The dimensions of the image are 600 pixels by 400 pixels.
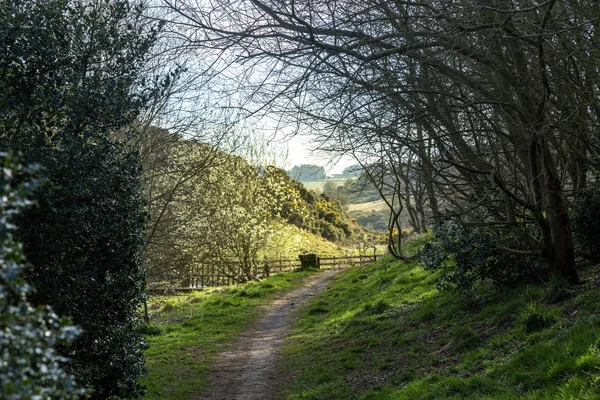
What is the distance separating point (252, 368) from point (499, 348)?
5133 millimetres

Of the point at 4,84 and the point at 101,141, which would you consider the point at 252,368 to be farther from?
the point at 4,84

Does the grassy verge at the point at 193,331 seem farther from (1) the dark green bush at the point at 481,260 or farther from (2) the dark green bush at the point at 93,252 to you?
(1) the dark green bush at the point at 481,260

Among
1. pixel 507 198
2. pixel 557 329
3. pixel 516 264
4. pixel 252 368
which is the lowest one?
pixel 252 368

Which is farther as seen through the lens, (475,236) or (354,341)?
(354,341)

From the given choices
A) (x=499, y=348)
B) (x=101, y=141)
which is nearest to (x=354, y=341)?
(x=499, y=348)

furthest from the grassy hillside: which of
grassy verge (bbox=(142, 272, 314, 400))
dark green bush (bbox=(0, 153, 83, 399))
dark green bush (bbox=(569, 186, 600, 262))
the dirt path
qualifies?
dark green bush (bbox=(0, 153, 83, 399))

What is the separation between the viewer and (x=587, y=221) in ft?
30.3

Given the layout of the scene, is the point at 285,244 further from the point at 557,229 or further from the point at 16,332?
the point at 16,332

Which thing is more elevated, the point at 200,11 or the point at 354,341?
the point at 200,11

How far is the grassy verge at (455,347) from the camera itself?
6113mm

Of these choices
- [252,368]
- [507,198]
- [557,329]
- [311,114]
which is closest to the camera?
[557,329]

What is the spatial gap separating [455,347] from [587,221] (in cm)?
301

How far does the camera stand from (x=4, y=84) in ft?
21.2

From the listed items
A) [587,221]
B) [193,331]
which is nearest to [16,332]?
[587,221]
